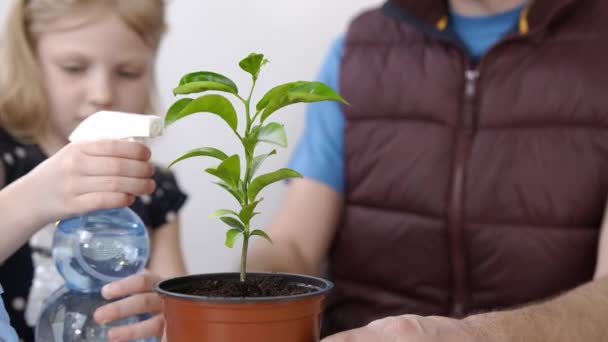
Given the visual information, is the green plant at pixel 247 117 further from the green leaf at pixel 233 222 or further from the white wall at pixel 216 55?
the white wall at pixel 216 55

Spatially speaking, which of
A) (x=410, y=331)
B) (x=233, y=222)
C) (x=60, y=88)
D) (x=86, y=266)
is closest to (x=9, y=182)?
(x=60, y=88)

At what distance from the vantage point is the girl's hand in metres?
0.76

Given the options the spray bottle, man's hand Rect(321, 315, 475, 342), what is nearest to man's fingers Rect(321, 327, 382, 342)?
man's hand Rect(321, 315, 475, 342)

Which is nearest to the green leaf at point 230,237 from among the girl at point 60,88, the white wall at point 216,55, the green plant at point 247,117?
the green plant at point 247,117

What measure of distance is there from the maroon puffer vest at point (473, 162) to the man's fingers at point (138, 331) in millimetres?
751

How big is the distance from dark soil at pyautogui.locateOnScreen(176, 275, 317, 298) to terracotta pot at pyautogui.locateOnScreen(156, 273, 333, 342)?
0.09 ft

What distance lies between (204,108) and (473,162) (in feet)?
2.95

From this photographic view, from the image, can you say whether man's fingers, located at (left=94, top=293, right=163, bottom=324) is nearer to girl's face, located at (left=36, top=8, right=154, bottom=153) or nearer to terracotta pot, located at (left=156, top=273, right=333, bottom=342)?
terracotta pot, located at (left=156, top=273, right=333, bottom=342)

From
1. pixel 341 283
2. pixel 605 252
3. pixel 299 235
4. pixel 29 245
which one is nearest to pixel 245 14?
pixel 299 235

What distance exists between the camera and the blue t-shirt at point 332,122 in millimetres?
1493

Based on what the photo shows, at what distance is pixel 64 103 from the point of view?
1.19 m

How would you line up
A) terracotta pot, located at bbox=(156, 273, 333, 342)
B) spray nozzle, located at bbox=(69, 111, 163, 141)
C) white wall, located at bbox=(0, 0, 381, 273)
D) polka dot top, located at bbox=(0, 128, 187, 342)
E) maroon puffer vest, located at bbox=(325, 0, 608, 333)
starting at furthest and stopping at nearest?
white wall, located at bbox=(0, 0, 381, 273) < maroon puffer vest, located at bbox=(325, 0, 608, 333) < polka dot top, located at bbox=(0, 128, 187, 342) < spray nozzle, located at bbox=(69, 111, 163, 141) < terracotta pot, located at bbox=(156, 273, 333, 342)

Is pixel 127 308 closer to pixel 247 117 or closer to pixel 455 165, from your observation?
pixel 247 117

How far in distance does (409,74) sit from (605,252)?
545 millimetres
